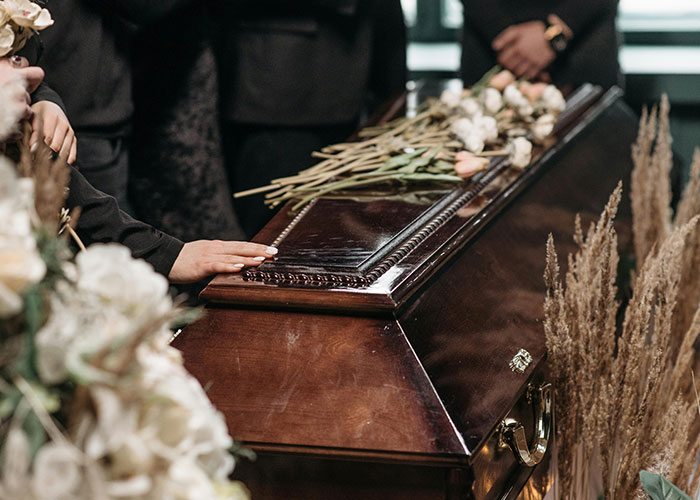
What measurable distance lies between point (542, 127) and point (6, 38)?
1.33 meters

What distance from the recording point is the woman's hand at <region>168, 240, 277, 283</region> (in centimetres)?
136

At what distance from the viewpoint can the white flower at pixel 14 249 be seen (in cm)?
59

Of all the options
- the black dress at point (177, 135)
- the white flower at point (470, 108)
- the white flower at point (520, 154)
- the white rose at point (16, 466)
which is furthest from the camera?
the black dress at point (177, 135)

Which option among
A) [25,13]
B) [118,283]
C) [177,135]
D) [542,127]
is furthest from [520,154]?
[118,283]

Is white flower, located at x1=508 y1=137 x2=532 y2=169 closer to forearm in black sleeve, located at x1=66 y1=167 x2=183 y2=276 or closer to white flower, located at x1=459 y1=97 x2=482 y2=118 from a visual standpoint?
white flower, located at x1=459 y1=97 x2=482 y2=118

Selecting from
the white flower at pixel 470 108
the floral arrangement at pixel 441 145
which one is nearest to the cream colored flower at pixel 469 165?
the floral arrangement at pixel 441 145

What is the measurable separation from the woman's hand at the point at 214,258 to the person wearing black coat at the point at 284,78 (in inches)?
43.2

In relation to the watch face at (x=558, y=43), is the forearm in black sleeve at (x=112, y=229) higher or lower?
higher

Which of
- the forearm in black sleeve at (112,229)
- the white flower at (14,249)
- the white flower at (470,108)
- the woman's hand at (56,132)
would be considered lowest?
the white flower at (470,108)

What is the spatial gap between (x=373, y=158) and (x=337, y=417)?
926mm

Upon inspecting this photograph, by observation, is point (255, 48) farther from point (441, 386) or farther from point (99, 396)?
point (99, 396)

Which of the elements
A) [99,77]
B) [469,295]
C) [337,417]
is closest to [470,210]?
[469,295]

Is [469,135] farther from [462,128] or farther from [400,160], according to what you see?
[400,160]

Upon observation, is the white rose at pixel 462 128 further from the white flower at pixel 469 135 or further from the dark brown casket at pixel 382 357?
the dark brown casket at pixel 382 357
